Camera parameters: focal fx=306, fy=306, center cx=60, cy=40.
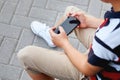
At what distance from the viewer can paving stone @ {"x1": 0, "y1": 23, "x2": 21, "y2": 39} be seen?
2957 mm

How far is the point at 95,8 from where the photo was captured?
3301 mm

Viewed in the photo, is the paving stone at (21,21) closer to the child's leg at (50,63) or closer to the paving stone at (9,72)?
the paving stone at (9,72)

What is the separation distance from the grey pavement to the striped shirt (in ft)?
4.07

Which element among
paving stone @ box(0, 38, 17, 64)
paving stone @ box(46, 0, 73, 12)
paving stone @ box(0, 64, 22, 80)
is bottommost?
paving stone @ box(0, 64, 22, 80)

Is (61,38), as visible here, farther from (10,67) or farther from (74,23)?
(10,67)

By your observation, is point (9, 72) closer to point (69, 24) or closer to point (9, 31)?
point (9, 31)

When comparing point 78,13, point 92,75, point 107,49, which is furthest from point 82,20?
point 107,49

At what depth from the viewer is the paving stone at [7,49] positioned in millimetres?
2758

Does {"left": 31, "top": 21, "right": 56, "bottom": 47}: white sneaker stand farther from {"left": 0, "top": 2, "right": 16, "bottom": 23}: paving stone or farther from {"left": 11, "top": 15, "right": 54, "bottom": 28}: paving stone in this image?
{"left": 0, "top": 2, "right": 16, "bottom": 23}: paving stone

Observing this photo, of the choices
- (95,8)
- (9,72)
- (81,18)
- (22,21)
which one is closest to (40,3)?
(22,21)

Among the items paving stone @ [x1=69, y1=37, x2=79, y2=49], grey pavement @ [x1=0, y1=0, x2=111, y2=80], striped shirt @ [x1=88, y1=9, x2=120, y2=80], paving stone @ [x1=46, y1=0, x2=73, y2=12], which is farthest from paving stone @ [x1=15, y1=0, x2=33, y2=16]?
striped shirt @ [x1=88, y1=9, x2=120, y2=80]

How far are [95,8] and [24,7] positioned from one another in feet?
2.50

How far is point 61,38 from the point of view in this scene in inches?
73.2

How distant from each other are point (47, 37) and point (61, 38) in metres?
1.04
